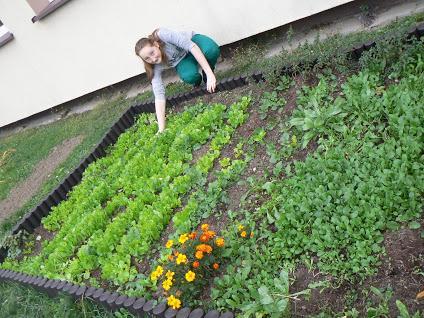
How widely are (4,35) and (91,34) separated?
2.49 metres

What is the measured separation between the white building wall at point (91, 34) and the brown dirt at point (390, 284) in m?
3.40

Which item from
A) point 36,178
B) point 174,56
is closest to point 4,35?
point 36,178

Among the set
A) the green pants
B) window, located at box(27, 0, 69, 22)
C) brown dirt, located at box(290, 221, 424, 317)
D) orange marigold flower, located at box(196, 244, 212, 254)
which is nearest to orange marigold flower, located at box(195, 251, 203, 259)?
orange marigold flower, located at box(196, 244, 212, 254)

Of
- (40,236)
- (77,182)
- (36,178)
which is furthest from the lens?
(36,178)

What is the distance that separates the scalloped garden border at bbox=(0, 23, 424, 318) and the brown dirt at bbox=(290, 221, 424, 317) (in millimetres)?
588

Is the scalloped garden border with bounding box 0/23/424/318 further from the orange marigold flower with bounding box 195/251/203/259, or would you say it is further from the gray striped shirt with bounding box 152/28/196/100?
the gray striped shirt with bounding box 152/28/196/100

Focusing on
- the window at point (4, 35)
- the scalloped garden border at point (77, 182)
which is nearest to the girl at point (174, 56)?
the scalloped garden border at point (77, 182)

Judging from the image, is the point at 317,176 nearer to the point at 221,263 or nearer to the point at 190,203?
the point at 221,263

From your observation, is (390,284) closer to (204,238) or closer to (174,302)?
(204,238)

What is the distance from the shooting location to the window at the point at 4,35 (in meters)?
8.58

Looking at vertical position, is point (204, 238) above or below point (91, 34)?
below

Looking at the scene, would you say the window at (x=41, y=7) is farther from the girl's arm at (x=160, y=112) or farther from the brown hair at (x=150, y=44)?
the girl's arm at (x=160, y=112)

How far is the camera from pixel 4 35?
874 cm

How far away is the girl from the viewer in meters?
5.08
